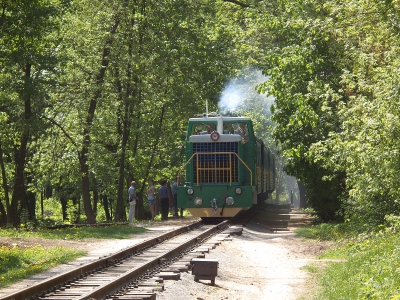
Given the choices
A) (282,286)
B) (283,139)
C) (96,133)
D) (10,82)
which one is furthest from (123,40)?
A: (282,286)

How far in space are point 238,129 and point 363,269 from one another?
523 inches

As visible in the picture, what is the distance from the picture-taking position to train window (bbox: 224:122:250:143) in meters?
24.7

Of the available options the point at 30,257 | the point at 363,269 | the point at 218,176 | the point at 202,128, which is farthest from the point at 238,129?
the point at 363,269

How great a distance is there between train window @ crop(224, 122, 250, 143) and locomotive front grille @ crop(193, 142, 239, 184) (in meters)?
1.03

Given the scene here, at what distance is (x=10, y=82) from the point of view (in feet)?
82.1

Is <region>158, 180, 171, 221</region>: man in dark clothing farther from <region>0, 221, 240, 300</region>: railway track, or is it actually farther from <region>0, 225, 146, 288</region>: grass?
<region>0, 221, 240, 300</region>: railway track

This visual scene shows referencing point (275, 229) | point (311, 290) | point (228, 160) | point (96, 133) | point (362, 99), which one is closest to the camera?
point (311, 290)

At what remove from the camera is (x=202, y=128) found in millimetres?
24859

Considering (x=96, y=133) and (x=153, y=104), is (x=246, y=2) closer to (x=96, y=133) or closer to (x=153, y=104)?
(x=153, y=104)

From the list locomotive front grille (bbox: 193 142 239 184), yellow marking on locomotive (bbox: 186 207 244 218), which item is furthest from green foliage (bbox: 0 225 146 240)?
locomotive front grille (bbox: 193 142 239 184)

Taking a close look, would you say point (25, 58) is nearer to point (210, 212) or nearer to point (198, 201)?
point (198, 201)

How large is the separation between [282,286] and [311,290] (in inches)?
20.2

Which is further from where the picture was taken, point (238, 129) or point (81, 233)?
point (238, 129)

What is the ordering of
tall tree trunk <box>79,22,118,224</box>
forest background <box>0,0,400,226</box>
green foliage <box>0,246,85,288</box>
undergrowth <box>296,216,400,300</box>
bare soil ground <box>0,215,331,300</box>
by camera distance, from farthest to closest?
tall tree trunk <box>79,22,118,224</box> → forest background <box>0,0,400,226</box> → green foliage <box>0,246,85,288</box> → bare soil ground <box>0,215,331,300</box> → undergrowth <box>296,216,400,300</box>
